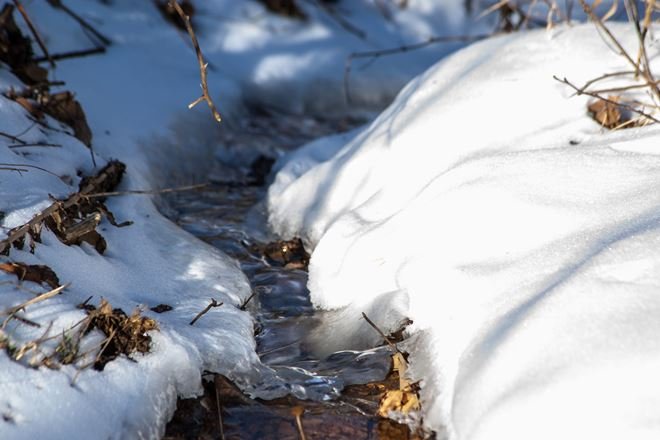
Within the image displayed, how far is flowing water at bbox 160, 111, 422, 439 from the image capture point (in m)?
2.19

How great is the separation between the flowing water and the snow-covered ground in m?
0.07

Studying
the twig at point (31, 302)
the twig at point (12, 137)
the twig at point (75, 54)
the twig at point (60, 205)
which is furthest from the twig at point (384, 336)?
the twig at point (75, 54)

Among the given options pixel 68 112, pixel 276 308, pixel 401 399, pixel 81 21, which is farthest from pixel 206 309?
pixel 81 21

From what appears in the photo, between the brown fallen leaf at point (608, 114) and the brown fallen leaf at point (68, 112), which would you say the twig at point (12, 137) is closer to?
the brown fallen leaf at point (68, 112)

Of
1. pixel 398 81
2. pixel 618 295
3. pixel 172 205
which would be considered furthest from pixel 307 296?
pixel 398 81

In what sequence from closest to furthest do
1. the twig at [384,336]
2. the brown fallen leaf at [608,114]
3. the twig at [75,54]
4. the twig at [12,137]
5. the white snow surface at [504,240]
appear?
the white snow surface at [504,240] < the twig at [384,336] < the twig at [12,137] < the brown fallen leaf at [608,114] < the twig at [75,54]

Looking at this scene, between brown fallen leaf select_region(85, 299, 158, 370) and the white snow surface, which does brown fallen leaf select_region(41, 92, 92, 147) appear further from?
brown fallen leaf select_region(85, 299, 158, 370)

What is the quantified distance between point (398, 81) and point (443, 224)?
382cm

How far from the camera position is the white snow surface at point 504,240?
1.80m

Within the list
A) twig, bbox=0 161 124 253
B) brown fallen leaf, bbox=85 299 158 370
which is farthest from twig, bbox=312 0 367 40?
brown fallen leaf, bbox=85 299 158 370

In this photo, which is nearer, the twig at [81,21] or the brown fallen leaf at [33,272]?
the brown fallen leaf at [33,272]

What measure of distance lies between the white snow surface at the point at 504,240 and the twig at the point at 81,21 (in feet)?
5.63

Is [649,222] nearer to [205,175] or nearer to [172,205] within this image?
[172,205]

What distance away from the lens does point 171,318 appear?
97.6 inches
